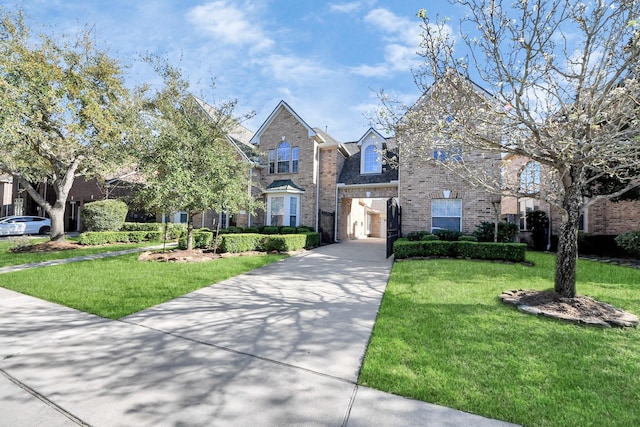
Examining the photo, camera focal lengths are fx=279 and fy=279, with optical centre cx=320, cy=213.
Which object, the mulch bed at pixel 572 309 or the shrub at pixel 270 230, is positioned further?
the shrub at pixel 270 230

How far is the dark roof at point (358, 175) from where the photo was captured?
16031mm

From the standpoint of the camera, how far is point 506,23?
4.85 metres

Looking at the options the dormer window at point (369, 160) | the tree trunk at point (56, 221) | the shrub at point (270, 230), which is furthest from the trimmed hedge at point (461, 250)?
the tree trunk at point (56, 221)

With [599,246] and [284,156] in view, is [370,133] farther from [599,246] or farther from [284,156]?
[599,246]

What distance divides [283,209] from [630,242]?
49.1 feet

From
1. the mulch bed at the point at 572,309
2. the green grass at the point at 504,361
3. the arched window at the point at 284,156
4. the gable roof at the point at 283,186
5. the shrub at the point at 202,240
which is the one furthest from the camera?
the arched window at the point at 284,156

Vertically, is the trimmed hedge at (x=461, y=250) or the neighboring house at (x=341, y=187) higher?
the neighboring house at (x=341, y=187)

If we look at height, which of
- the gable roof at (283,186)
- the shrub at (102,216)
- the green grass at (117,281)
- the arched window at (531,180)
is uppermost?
the gable roof at (283,186)

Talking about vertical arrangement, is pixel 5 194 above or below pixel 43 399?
above

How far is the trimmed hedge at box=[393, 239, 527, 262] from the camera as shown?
9.78 m

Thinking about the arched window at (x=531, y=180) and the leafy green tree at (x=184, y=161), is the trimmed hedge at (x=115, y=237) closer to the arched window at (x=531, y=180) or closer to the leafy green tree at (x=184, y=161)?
the leafy green tree at (x=184, y=161)

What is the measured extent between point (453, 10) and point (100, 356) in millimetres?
7782

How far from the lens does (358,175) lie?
1709 centimetres

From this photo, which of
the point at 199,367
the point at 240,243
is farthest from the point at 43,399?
the point at 240,243
